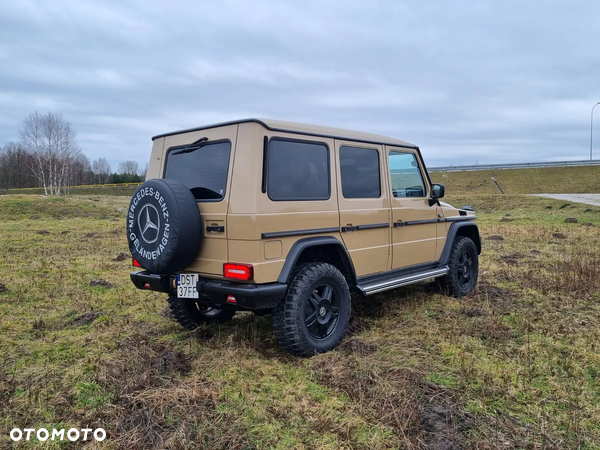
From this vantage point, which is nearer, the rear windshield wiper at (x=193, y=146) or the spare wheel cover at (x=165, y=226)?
the spare wheel cover at (x=165, y=226)

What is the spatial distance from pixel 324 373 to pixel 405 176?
2.83 meters

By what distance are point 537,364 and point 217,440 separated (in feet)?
8.86

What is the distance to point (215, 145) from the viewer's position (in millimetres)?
4109

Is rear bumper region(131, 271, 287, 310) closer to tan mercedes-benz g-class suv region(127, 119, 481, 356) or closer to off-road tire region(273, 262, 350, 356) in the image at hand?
tan mercedes-benz g-class suv region(127, 119, 481, 356)

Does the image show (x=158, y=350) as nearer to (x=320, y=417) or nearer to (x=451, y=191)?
(x=320, y=417)

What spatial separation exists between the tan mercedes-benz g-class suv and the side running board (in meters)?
0.03

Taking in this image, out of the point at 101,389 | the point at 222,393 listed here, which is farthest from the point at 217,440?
the point at 101,389

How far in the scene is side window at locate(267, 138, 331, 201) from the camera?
3.92 m

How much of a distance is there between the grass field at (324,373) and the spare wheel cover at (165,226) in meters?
0.85

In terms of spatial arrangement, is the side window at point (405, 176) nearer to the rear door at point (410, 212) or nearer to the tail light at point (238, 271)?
the rear door at point (410, 212)

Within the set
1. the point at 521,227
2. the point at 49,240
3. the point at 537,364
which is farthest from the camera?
the point at 521,227

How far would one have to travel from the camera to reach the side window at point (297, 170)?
154 inches

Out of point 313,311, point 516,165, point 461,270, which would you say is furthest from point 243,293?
point 516,165

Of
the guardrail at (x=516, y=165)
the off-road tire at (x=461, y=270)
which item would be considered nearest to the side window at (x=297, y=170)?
the off-road tire at (x=461, y=270)
